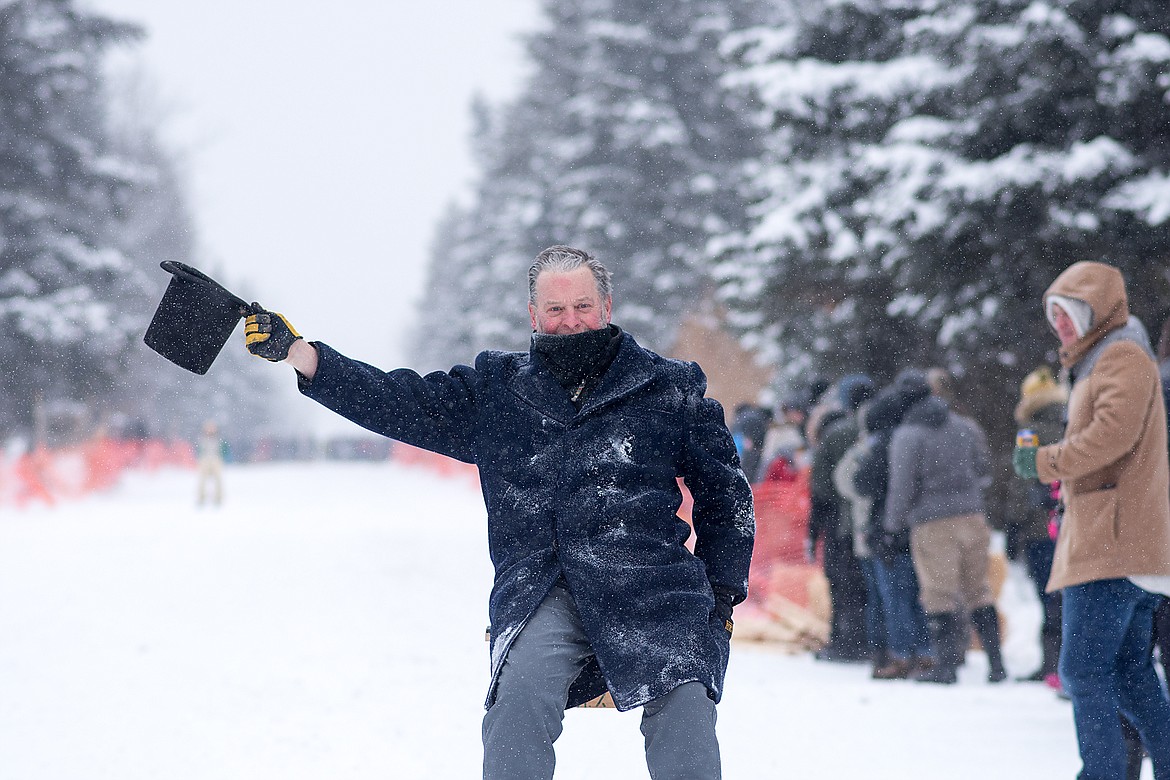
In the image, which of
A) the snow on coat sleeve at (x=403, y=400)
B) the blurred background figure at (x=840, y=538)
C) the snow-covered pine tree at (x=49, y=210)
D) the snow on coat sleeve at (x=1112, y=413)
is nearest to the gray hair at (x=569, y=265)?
the snow on coat sleeve at (x=403, y=400)

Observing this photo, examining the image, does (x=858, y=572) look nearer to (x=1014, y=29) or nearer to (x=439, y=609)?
(x=439, y=609)

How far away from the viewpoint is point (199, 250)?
2363 inches

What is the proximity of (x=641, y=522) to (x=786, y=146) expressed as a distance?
1332cm

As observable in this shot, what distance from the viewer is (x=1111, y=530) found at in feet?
13.5

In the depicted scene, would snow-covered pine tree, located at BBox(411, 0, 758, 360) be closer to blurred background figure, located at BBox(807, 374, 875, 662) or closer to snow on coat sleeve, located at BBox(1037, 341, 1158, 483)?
blurred background figure, located at BBox(807, 374, 875, 662)

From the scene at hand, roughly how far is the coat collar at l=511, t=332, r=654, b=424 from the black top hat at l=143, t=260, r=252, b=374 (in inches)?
32.0

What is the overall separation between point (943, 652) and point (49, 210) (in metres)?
22.1

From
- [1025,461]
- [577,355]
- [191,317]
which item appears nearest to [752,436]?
[1025,461]

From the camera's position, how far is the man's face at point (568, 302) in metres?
3.27

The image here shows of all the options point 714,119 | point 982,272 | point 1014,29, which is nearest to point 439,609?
point 982,272

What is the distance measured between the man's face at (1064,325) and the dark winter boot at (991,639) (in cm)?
343

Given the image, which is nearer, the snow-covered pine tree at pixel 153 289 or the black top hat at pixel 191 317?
the black top hat at pixel 191 317

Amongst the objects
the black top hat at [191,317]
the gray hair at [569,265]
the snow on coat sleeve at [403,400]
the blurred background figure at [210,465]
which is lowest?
the snow on coat sleeve at [403,400]

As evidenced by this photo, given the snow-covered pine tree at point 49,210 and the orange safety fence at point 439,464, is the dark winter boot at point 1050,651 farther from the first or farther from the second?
the snow-covered pine tree at point 49,210
